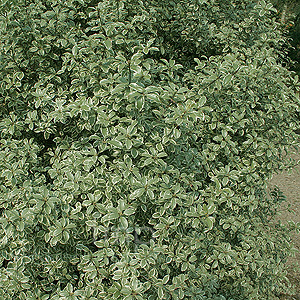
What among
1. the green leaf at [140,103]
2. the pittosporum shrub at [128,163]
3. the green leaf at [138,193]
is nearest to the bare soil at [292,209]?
the pittosporum shrub at [128,163]

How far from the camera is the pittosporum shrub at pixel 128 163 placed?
1.85 meters

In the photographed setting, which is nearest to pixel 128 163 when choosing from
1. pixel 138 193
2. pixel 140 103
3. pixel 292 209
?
pixel 138 193

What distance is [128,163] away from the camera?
71.9 inches

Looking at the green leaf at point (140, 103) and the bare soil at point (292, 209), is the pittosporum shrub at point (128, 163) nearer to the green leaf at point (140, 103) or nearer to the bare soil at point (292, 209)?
the green leaf at point (140, 103)

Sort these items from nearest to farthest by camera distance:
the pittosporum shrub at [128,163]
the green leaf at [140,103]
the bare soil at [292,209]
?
the green leaf at [140,103] < the pittosporum shrub at [128,163] < the bare soil at [292,209]

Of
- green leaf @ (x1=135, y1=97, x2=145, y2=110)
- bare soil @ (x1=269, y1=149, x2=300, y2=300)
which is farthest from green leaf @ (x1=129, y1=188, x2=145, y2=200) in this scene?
bare soil @ (x1=269, y1=149, x2=300, y2=300)

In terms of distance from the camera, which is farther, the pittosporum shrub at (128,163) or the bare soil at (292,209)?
the bare soil at (292,209)

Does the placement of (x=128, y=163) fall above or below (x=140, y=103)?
below

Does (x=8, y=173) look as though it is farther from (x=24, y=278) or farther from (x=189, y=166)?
(x=189, y=166)

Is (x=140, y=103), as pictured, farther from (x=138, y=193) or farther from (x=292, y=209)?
(x=292, y=209)

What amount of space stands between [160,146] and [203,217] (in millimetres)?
517

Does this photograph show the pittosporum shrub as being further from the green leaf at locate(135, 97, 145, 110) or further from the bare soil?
the bare soil

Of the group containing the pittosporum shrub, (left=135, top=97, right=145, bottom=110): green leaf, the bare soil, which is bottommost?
the bare soil

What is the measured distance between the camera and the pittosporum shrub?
1849 millimetres
